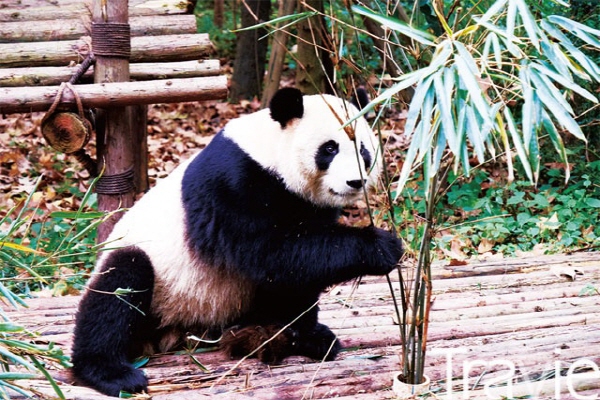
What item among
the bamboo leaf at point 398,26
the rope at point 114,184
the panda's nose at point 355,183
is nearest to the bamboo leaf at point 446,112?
the bamboo leaf at point 398,26

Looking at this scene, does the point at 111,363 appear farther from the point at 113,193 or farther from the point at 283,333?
the point at 113,193

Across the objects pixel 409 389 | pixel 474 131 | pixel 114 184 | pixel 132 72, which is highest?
pixel 474 131

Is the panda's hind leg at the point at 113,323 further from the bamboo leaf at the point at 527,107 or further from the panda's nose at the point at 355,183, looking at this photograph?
the bamboo leaf at the point at 527,107

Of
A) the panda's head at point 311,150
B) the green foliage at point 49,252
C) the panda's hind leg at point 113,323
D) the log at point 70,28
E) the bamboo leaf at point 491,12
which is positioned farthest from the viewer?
the log at point 70,28

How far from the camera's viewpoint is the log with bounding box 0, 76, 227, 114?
4398 mm

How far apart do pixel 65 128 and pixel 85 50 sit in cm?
88

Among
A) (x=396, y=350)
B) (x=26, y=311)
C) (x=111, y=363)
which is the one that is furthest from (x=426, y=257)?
(x=26, y=311)

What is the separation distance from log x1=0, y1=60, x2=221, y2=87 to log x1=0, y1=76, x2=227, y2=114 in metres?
0.27

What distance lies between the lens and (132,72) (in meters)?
5.02

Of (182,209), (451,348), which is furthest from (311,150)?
(451,348)

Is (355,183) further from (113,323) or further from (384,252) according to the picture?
(113,323)

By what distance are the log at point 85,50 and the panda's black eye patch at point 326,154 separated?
96.7 inches

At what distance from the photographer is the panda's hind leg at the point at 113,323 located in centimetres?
291

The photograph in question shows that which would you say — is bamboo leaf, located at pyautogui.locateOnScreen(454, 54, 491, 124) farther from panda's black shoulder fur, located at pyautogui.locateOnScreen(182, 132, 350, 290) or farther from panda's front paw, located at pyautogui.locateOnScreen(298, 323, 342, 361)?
panda's front paw, located at pyautogui.locateOnScreen(298, 323, 342, 361)
